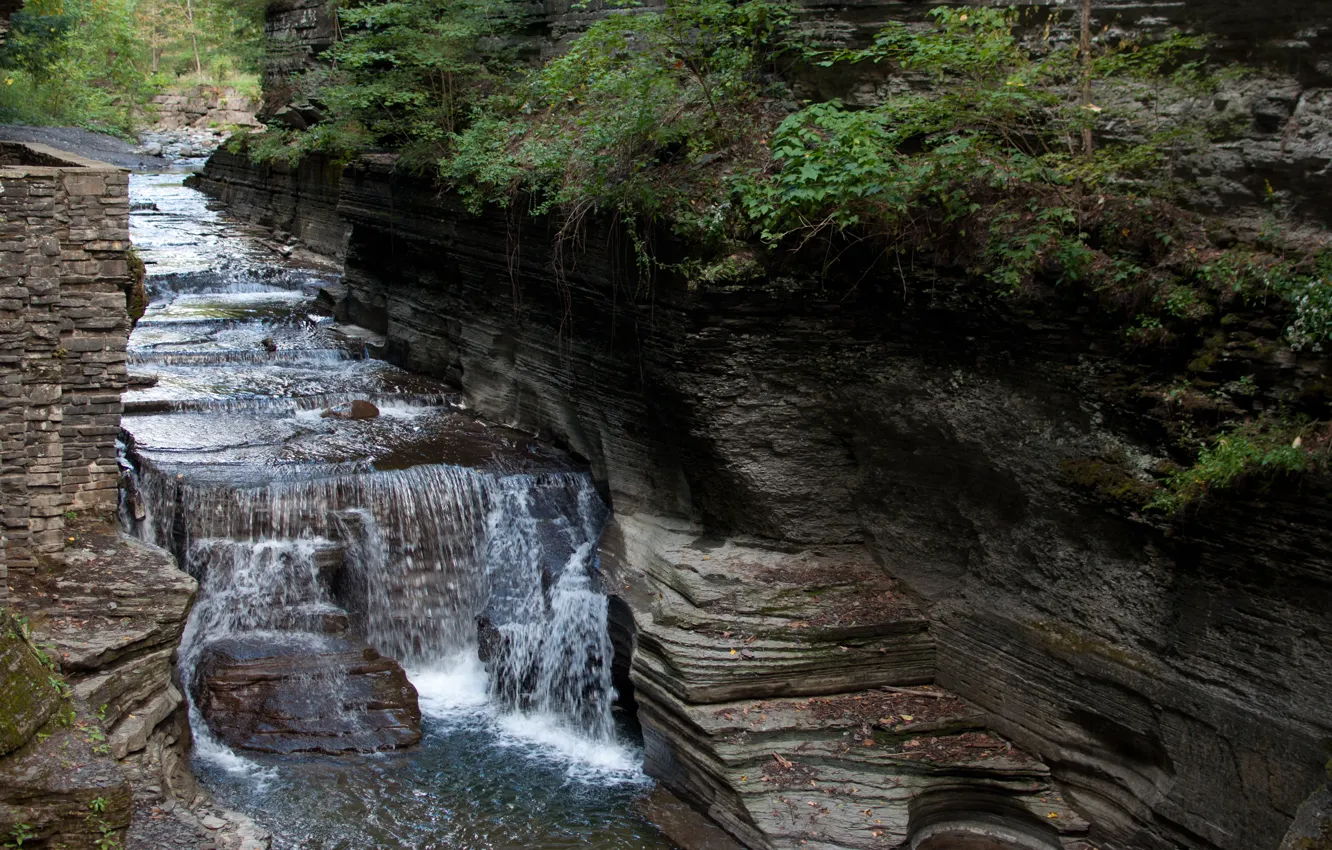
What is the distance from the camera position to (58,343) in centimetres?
841

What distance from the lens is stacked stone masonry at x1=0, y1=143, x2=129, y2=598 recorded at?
803 cm

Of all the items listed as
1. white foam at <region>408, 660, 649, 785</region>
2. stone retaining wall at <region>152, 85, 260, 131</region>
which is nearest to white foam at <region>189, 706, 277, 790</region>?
white foam at <region>408, 660, 649, 785</region>

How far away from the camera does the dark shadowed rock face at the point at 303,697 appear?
8711 mm

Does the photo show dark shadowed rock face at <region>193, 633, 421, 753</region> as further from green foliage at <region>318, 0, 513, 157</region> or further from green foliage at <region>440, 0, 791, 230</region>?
green foliage at <region>318, 0, 513, 157</region>

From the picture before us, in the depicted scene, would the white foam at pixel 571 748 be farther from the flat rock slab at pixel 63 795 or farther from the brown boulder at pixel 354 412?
the brown boulder at pixel 354 412

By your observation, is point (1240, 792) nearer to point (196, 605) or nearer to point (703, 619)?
point (703, 619)

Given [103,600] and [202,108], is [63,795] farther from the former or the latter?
[202,108]

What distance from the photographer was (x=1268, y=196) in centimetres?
704

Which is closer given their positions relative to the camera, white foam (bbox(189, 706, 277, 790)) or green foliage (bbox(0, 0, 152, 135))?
white foam (bbox(189, 706, 277, 790))

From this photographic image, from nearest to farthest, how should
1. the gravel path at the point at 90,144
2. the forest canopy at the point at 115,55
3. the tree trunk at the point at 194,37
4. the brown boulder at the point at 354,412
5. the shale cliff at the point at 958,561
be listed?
the shale cliff at the point at 958,561 < the brown boulder at the point at 354,412 < the forest canopy at the point at 115,55 < the gravel path at the point at 90,144 < the tree trunk at the point at 194,37

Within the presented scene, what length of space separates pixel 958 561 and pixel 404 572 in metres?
4.87

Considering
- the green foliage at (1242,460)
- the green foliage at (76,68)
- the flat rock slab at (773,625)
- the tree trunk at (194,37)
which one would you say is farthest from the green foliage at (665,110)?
the tree trunk at (194,37)

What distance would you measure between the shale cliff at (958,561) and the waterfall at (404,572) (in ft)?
1.80

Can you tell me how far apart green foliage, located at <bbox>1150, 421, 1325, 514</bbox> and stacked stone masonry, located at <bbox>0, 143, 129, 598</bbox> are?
7.58 m
